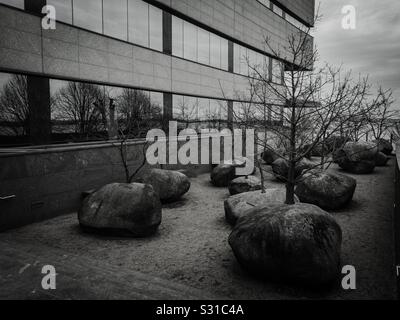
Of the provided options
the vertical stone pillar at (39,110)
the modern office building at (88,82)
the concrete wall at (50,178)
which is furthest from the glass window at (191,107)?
the concrete wall at (50,178)

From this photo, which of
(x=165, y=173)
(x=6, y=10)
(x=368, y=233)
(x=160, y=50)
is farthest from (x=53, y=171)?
(x=160, y=50)

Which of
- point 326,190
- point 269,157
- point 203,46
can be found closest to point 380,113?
point 326,190

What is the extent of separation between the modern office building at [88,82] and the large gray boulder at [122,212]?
204 centimetres

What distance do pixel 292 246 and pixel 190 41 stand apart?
64.4 ft

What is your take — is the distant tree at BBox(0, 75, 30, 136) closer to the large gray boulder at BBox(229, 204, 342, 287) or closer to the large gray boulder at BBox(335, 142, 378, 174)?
the large gray boulder at BBox(229, 204, 342, 287)

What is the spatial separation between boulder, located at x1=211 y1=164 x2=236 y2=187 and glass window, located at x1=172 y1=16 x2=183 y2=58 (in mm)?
10464

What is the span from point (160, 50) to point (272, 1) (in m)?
19.1

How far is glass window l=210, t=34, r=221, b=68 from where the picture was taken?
24.0 meters

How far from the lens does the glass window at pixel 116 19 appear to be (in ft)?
51.3

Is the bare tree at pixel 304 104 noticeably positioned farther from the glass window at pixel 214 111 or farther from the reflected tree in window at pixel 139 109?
the glass window at pixel 214 111

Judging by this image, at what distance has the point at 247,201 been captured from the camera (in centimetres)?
817

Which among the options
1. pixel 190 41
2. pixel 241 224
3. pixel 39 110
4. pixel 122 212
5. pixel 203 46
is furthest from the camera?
pixel 203 46

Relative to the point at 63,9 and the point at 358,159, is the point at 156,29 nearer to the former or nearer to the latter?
the point at 63,9

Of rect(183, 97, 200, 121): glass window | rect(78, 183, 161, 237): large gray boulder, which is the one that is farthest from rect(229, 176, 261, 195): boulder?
rect(183, 97, 200, 121): glass window
